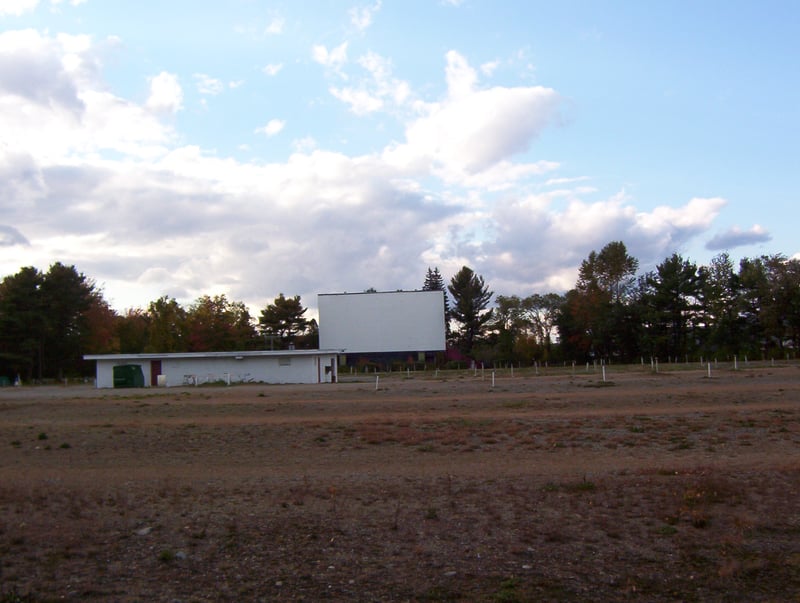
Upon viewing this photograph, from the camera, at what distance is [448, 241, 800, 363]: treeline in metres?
72.6

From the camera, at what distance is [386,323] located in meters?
82.4

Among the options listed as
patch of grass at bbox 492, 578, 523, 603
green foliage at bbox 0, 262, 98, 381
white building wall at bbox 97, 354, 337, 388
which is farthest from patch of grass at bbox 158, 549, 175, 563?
green foliage at bbox 0, 262, 98, 381

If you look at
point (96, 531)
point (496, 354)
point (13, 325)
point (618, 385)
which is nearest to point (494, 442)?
point (96, 531)

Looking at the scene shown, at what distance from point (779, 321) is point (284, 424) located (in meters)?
67.0

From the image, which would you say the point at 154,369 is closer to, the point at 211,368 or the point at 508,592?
the point at 211,368

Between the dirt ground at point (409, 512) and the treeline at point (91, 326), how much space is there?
175 feet

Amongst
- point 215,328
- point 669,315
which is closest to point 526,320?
point 669,315

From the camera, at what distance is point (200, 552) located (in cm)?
746

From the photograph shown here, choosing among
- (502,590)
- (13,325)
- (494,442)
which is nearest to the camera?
(502,590)

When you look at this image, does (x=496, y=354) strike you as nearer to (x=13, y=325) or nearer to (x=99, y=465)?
(x=13, y=325)

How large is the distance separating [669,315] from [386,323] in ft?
108

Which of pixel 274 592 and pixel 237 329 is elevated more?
pixel 237 329

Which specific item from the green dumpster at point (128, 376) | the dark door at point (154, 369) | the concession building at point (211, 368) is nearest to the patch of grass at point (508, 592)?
the concession building at point (211, 368)

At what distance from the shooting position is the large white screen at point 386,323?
269 ft
